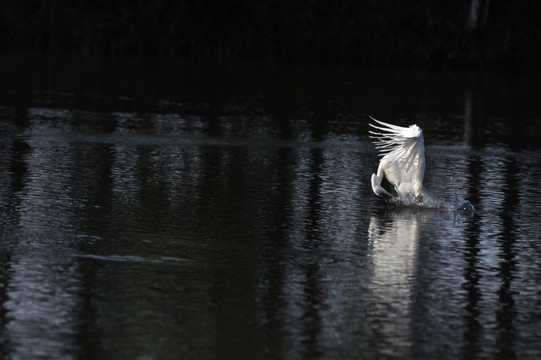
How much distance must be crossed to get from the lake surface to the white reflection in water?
2 centimetres

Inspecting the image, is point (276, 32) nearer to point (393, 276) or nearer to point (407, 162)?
point (407, 162)

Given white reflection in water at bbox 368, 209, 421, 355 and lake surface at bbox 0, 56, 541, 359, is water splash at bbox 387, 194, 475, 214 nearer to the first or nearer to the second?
lake surface at bbox 0, 56, 541, 359

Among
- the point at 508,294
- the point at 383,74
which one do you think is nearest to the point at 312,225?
the point at 508,294

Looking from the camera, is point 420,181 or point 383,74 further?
point 383,74

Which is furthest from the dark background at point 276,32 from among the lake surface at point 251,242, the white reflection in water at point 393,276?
the white reflection in water at point 393,276

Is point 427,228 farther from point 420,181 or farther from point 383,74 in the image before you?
point 383,74

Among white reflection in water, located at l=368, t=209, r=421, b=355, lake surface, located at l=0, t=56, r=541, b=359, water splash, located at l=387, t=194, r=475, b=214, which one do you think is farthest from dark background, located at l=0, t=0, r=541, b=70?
white reflection in water, located at l=368, t=209, r=421, b=355

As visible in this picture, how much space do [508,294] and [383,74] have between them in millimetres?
33367

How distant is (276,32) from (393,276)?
4137 centimetres

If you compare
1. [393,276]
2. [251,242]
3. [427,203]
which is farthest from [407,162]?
[393,276]

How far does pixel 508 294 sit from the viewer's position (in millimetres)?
9930

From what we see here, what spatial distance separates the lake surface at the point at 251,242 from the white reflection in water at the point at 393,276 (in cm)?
2

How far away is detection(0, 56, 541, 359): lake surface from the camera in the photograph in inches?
333

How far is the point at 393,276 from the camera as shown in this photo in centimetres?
1038
